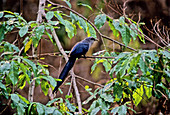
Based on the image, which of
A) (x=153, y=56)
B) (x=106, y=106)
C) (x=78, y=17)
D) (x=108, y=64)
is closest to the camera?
(x=153, y=56)

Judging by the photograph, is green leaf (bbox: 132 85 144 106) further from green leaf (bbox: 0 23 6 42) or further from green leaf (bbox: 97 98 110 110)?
green leaf (bbox: 0 23 6 42)

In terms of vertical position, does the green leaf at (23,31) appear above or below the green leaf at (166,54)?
above

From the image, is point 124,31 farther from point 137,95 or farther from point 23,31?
point 23,31

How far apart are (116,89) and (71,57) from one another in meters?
0.77

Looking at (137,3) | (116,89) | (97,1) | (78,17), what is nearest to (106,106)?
(116,89)

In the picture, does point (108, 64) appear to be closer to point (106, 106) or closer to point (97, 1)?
point (106, 106)

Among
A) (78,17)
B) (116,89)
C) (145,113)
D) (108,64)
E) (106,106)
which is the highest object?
(78,17)

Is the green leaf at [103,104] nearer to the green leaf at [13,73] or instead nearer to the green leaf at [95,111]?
the green leaf at [95,111]

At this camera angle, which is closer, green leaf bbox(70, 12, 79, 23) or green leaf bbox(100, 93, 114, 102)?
green leaf bbox(100, 93, 114, 102)

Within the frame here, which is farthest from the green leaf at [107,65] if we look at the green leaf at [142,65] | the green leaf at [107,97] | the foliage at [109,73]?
the green leaf at [142,65]

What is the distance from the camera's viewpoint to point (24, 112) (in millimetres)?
1787

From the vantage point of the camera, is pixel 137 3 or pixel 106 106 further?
pixel 137 3

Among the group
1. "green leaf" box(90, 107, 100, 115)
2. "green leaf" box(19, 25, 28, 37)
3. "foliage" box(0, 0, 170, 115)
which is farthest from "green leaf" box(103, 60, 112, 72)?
"green leaf" box(19, 25, 28, 37)

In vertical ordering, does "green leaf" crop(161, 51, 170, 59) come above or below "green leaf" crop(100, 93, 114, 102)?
above
